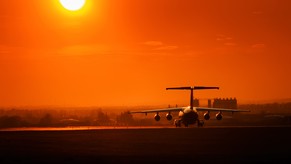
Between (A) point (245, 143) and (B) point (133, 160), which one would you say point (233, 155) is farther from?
(A) point (245, 143)

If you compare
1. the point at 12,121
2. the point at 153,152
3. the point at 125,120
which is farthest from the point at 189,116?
the point at 125,120

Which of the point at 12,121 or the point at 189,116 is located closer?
the point at 189,116

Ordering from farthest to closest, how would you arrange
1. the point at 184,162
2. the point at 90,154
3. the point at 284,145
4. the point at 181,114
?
the point at 181,114, the point at 284,145, the point at 90,154, the point at 184,162

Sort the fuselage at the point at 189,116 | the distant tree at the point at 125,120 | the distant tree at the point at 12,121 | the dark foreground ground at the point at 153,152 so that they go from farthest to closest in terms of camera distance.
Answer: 1. the distant tree at the point at 125,120
2. the distant tree at the point at 12,121
3. the fuselage at the point at 189,116
4. the dark foreground ground at the point at 153,152

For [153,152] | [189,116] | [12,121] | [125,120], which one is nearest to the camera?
[153,152]

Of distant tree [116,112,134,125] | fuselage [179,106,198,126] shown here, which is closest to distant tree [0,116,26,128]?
distant tree [116,112,134,125]

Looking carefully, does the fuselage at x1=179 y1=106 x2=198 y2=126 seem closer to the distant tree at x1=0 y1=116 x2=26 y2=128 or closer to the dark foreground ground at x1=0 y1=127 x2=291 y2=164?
the dark foreground ground at x1=0 y1=127 x2=291 y2=164

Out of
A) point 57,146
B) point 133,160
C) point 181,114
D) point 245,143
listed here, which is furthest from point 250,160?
point 181,114

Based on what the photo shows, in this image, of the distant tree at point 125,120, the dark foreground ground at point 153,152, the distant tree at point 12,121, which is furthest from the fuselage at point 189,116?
the distant tree at point 125,120

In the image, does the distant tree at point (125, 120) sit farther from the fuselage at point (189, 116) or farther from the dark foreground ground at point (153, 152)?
the dark foreground ground at point (153, 152)

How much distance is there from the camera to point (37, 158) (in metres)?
45.4

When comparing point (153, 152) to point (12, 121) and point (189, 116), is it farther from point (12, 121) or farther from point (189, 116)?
point (12, 121)

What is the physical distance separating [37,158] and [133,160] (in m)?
7.79

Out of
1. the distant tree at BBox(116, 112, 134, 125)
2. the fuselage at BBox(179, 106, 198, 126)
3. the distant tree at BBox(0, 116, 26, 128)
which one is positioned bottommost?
the fuselage at BBox(179, 106, 198, 126)
